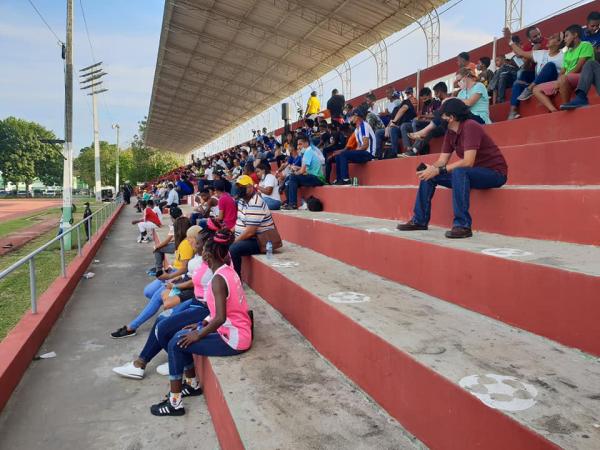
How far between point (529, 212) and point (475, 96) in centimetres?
226

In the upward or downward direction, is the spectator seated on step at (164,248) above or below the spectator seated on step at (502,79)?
below

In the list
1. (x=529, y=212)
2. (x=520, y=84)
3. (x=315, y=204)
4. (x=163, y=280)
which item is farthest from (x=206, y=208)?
(x=529, y=212)

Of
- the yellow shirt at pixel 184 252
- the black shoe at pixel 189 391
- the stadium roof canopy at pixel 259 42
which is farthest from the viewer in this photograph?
the stadium roof canopy at pixel 259 42

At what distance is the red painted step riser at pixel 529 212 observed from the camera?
268 centimetres

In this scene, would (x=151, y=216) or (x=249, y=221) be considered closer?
(x=249, y=221)

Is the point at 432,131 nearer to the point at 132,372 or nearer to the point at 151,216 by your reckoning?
the point at 132,372

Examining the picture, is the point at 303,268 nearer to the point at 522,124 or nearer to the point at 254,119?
the point at 522,124

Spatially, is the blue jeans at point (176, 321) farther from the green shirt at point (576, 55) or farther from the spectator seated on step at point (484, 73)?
the spectator seated on step at point (484, 73)

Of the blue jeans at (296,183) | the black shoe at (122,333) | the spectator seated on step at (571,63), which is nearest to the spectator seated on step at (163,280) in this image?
the black shoe at (122,333)

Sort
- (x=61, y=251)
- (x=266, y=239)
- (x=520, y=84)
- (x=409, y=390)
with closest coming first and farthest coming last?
(x=409, y=390), (x=266, y=239), (x=520, y=84), (x=61, y=251)

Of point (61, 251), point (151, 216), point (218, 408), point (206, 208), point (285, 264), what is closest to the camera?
point (218, 408)

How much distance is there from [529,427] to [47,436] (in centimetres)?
296

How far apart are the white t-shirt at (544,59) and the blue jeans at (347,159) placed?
255cm

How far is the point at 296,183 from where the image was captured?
7457 millimetres
